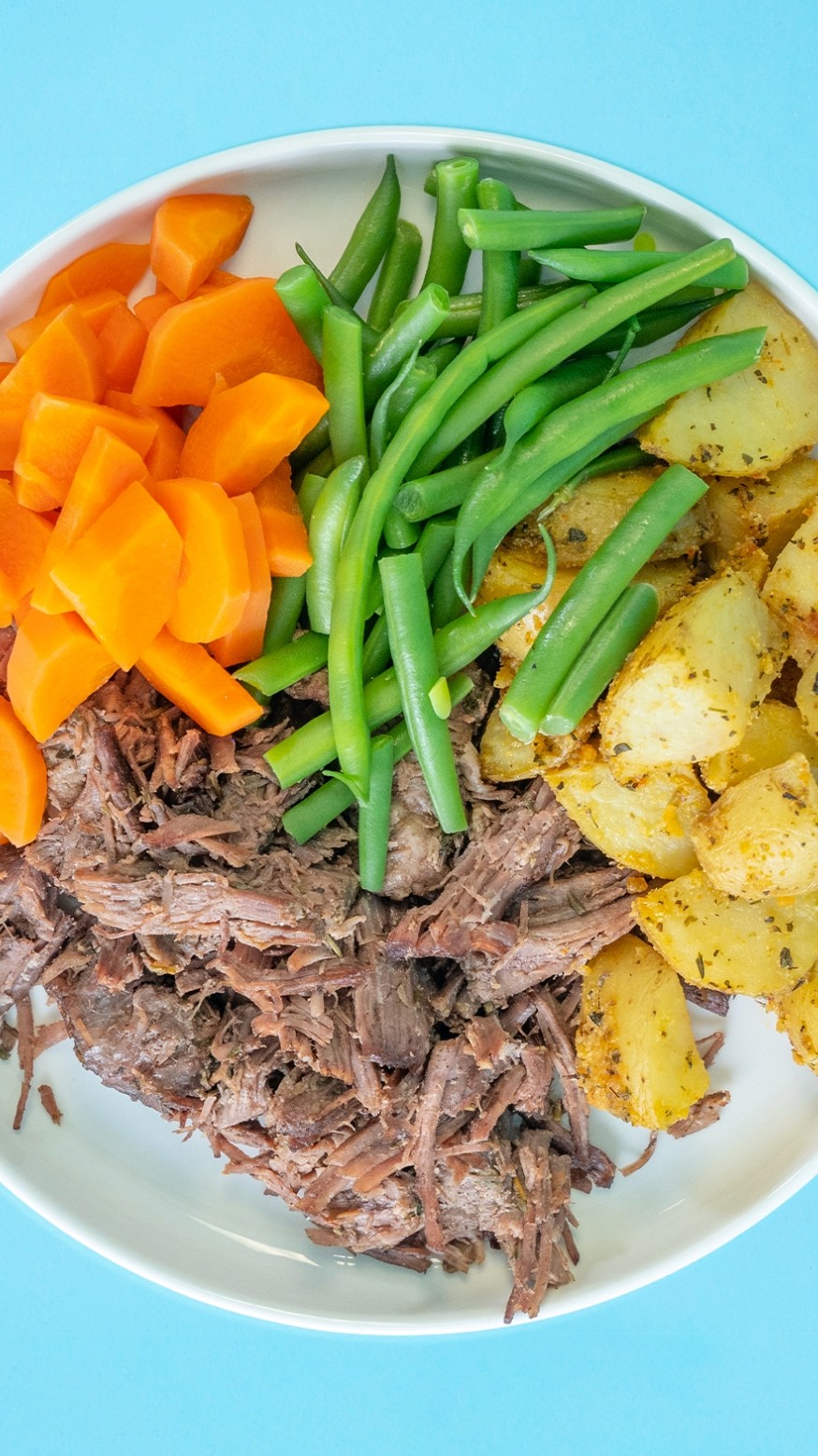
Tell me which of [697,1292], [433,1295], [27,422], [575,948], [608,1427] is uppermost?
[27,422]

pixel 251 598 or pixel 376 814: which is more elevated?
pixel 251 598

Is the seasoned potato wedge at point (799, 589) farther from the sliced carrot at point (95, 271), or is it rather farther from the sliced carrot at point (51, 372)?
the sliced carrot at point (95, 271)

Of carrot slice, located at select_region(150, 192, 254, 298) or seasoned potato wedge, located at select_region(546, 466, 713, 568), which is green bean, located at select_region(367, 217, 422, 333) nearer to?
carrot slice, located at select_region(150, 192, 254, 298)

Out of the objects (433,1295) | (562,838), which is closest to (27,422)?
(562,838)

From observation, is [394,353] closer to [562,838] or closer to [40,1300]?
[562,838]

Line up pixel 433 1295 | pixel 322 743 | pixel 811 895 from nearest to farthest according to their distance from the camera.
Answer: pixel 811 895 < pixel 322 743 < pixel 433 1295

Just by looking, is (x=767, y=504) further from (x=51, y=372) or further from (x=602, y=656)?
(x=51, y=372)

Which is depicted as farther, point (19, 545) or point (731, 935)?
point (19, 545)

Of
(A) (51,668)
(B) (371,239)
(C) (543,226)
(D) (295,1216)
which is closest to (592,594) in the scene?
(C) (543,226)
